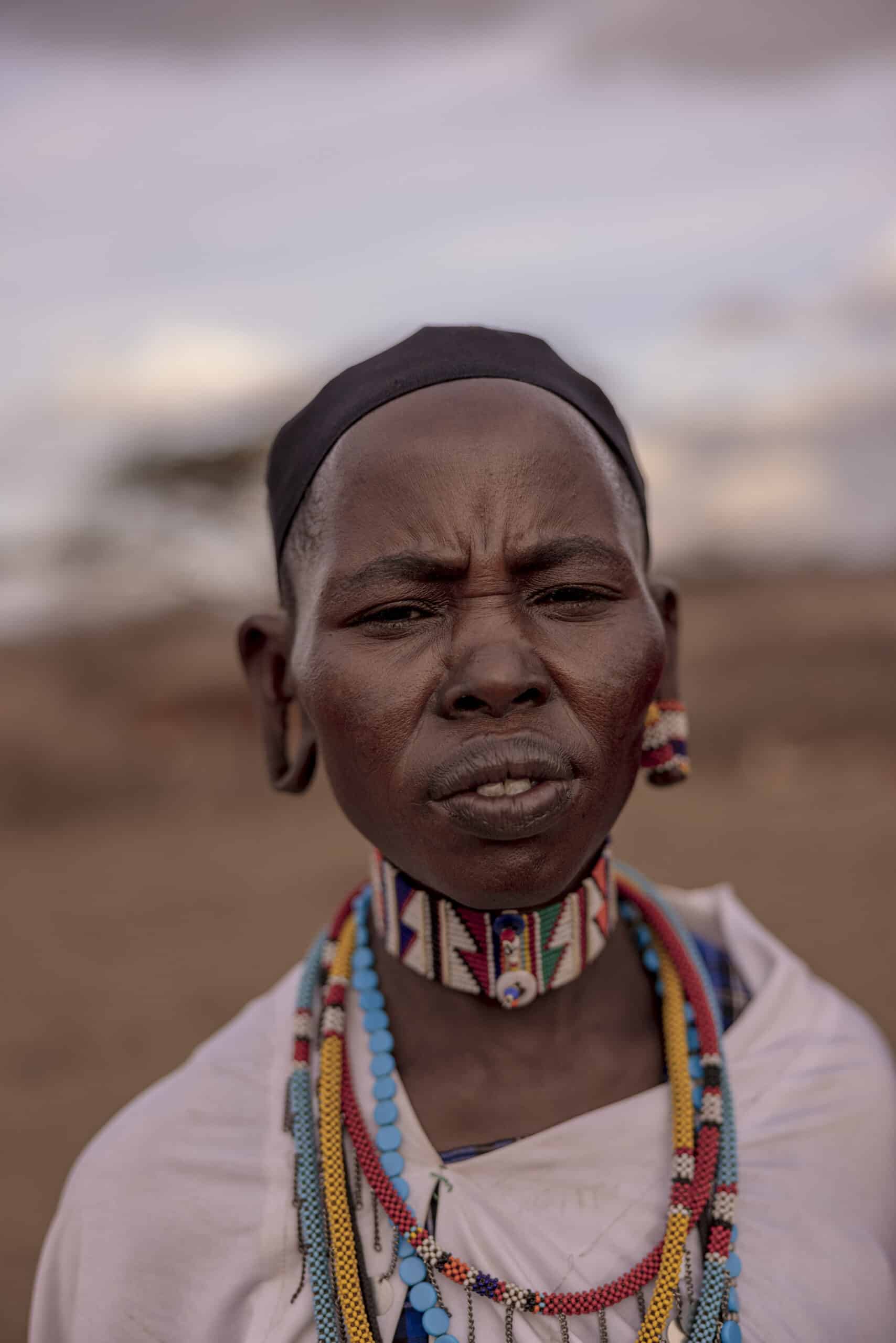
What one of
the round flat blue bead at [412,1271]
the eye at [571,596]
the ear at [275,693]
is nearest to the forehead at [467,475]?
the eye at [571,596]

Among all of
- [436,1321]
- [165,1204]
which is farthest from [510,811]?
[165,1204]

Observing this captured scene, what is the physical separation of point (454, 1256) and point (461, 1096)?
30 centimetres

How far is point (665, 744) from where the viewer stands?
2.33 metres

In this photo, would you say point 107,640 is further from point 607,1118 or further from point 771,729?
point 607,1118

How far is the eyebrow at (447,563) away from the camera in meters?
2.05

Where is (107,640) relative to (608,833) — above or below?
above


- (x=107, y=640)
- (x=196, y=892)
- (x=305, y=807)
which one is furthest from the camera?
(x=107, y=640)

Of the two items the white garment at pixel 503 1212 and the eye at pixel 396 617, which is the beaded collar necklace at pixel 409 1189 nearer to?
the white garment at pixel 503 1212

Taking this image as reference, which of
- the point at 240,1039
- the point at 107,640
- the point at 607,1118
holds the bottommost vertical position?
the point at 607,1118

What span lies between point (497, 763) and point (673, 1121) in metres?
0.85

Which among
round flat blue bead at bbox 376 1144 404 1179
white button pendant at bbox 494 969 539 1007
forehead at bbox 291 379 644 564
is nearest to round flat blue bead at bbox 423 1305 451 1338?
round flat blue bead at bbox 376 1144 404 1179

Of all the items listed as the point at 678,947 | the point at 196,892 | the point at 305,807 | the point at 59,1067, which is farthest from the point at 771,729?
the point at 678,947

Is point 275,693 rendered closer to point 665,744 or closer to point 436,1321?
point 665,744

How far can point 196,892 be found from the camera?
9891mm
